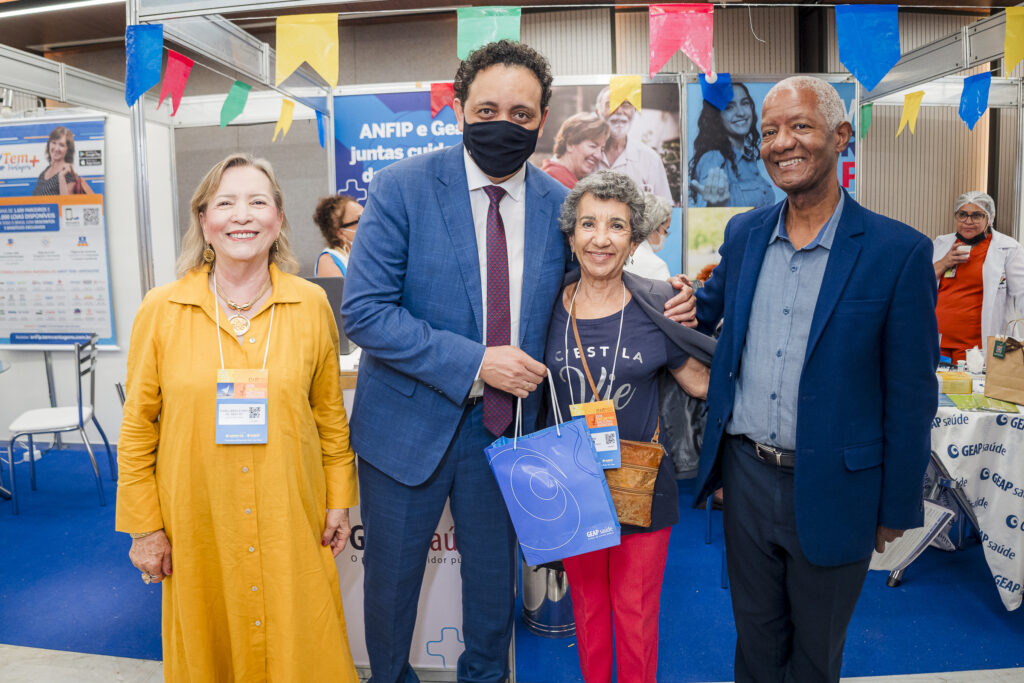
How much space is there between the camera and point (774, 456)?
4.83 feet

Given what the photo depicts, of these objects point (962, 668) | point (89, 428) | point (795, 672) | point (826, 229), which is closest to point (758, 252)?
point (826, 229)

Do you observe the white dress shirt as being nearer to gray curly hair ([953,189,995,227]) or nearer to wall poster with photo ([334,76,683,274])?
wall poster with photo ([334,76,683,274])

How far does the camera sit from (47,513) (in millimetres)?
3898

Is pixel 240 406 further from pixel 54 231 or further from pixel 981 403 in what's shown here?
pixel 54 231

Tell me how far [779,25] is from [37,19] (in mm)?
7353

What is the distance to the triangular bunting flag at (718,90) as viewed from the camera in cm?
445

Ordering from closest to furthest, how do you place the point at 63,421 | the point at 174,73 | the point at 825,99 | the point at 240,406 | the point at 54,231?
the point at 825,99
the point at 240,406
the point at 174,73
the point at 63,421
the point at 54,231

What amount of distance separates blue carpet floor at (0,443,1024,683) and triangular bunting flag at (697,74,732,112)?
3.11m

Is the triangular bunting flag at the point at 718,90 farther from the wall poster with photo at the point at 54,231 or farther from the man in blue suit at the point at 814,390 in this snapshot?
the wall poster with photo at the point at 54,231

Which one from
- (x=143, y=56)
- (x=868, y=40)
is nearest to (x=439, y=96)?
(x=143, y=56)

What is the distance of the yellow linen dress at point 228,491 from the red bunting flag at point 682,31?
2378mm

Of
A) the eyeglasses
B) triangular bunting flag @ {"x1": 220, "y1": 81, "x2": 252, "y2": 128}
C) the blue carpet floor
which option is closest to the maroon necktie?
the blue carpet floor

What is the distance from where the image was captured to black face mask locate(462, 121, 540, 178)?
153 cm

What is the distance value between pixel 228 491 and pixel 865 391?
154cm
